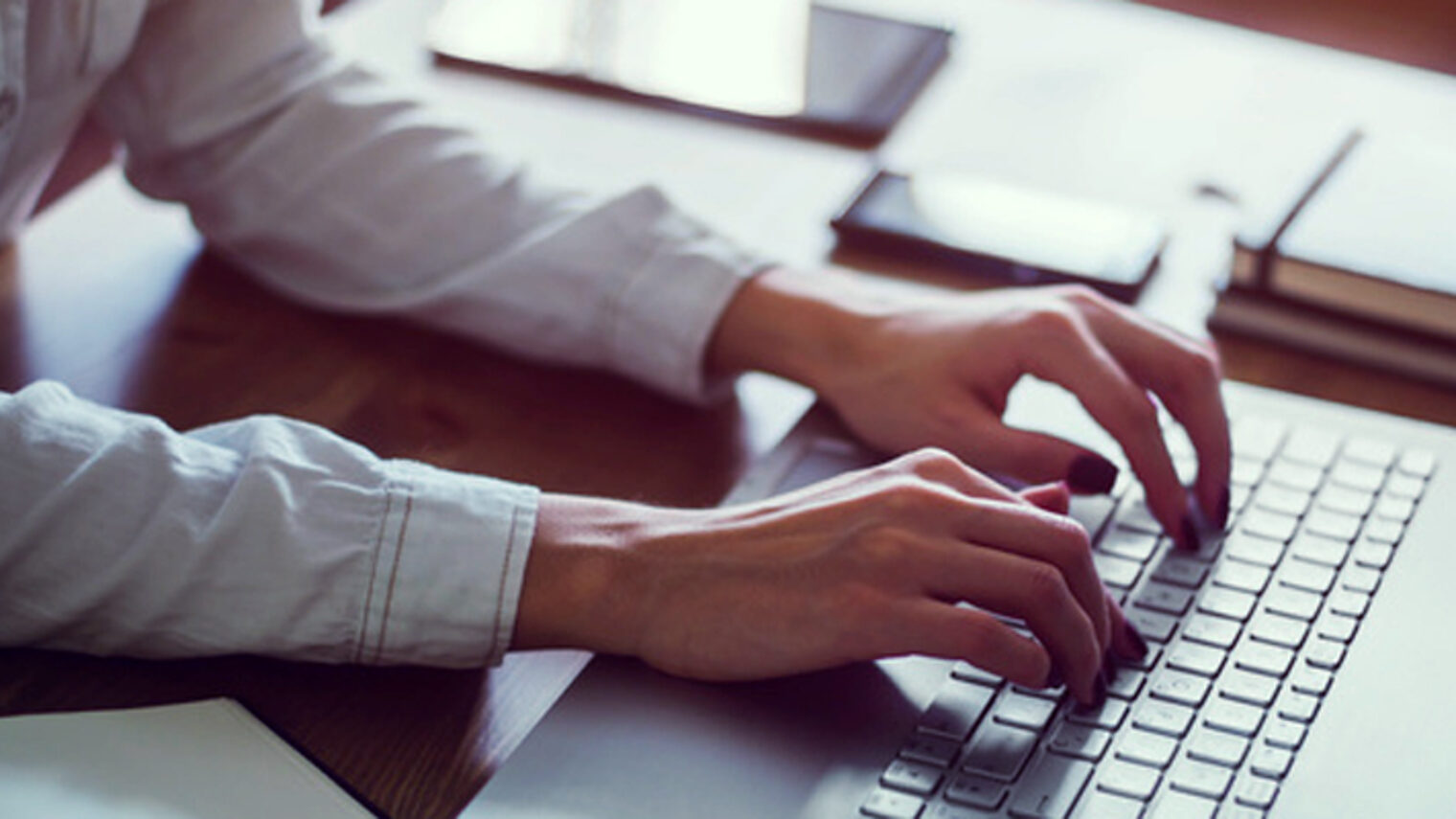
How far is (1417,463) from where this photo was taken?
86 centimetres

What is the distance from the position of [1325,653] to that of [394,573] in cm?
36

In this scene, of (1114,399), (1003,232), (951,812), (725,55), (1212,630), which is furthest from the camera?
(725,55)

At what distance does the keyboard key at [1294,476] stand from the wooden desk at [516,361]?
106 mm

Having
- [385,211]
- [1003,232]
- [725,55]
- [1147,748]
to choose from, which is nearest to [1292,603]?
[1147,748]

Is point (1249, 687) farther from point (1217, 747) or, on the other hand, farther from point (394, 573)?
point (394, 573)

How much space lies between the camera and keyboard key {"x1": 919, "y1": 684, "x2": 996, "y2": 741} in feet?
2.22

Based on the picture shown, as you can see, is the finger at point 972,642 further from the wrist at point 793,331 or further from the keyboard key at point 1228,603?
the wrist at point 793,331

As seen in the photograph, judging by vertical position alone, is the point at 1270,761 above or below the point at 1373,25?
below

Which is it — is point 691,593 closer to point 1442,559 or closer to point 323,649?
point 323,649

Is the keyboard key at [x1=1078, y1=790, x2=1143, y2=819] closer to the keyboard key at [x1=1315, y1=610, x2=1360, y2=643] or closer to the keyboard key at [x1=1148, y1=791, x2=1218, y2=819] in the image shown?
the keyboard key at [x1=1148, y1=791, x2=1218, y2=819]

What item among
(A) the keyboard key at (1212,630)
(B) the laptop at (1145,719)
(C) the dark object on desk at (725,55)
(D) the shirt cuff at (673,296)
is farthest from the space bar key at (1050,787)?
(C) the dark object on desk at (725,55)

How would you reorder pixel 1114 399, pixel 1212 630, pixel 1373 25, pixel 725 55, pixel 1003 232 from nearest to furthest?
pixel 1212 630 < pixel 1114 399 < pixel 1373 25 < pixel 1003 232 < pixel 725 55

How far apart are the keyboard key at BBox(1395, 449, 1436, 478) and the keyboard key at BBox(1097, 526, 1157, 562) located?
0.44ft

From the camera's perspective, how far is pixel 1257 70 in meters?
1.27
